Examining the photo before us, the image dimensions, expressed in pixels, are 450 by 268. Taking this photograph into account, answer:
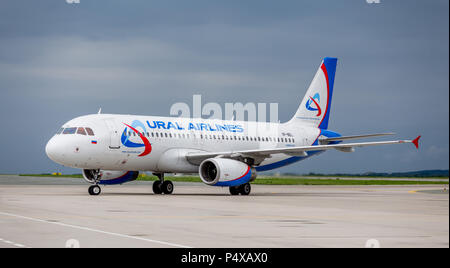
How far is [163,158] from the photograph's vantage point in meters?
34.8

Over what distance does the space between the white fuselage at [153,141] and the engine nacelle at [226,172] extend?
2.06 m

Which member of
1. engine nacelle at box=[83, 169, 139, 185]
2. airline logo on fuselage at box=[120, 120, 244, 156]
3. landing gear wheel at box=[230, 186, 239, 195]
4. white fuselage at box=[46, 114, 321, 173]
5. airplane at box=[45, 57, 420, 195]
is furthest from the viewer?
engine nacelle at box=[83, 169, 139, 185]

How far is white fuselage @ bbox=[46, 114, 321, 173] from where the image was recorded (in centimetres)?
3166

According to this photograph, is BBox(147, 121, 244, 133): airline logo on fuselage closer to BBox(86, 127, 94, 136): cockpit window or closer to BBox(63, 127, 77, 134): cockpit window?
BBox(86, 127, 94, 136): cockpit window

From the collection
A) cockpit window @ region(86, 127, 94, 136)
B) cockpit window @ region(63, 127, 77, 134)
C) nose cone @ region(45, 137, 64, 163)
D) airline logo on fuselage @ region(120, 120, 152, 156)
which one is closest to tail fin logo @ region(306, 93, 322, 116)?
airline logo on fuselage @ region(120, 120, 152, 156)

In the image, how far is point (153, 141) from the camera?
34.3 m

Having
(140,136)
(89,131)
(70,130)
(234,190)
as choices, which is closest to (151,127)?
(140,136)

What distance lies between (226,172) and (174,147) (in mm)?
3960

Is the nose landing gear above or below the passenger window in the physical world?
below

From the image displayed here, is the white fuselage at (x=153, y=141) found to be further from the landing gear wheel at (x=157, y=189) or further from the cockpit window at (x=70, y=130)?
the landing gear wheel at (x=157, y=189)

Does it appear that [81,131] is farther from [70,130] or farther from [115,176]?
[115,176]

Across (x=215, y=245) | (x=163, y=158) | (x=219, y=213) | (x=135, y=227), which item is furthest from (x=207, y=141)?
(x=215, y=245)

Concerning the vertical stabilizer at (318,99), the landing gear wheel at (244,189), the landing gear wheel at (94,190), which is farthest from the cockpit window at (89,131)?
the vertical stabilizer at (318,99)
